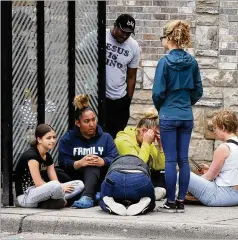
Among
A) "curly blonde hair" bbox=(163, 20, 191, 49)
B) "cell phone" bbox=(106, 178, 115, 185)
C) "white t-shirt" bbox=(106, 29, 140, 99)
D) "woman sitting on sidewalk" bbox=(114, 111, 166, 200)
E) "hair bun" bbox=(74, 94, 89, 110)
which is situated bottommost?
"cell phone" bbox=(106, 178, 115, 185)

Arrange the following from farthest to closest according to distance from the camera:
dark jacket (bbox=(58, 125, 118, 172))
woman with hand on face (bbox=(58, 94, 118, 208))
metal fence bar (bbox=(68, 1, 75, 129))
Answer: metal fence bar (bbox=(68, 1, 75, 129)), dark jacket (bbox=(58, 125, 118, 172)), woman with hand on face (bbox=(58, 94, 118, 208))

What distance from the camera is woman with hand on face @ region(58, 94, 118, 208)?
31.6ft

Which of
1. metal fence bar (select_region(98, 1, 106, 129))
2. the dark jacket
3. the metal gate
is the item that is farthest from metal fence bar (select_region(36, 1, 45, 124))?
metal fence bar (select_region(98, 1, 106, 129))

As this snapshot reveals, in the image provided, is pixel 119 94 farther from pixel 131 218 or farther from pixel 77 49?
pixel 131 218

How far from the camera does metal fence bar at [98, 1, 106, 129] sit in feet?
32.7

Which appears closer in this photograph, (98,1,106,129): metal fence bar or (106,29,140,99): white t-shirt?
(98,1,106,129): metal fence bar

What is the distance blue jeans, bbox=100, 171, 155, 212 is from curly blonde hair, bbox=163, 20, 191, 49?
1.17 m

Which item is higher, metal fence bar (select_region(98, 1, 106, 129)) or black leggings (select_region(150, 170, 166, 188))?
metal fence bar (select_region(98, 1, 106, 129))

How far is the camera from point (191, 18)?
466 inches

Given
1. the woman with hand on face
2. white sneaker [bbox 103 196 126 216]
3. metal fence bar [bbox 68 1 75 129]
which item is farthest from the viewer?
metal fence bar [bbox 68 1 75 129]

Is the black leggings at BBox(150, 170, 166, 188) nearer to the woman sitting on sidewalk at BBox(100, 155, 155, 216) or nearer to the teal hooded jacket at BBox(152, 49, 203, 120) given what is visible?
the woman sitting on sidewalk at BBox(100, 155, 155, 216)

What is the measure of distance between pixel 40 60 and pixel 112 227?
6.39 feet

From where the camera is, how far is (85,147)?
9766 millimetres

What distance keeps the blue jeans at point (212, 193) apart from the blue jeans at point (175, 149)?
1.32 ft
